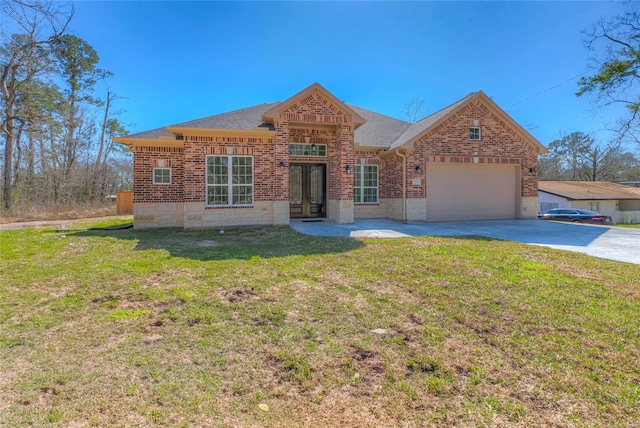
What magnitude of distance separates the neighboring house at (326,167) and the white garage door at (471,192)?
0.05 m

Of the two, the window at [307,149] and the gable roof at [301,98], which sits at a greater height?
the gable roof at [301,98]

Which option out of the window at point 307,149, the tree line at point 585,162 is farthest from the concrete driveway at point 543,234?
the tree line at point 585,162

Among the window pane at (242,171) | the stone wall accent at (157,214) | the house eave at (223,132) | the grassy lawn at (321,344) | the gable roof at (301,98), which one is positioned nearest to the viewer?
the grassy lawn at (321,344)

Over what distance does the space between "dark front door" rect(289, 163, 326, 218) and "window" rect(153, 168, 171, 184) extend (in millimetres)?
4801

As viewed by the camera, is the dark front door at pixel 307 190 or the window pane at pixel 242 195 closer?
the window pane at pixel 242 195

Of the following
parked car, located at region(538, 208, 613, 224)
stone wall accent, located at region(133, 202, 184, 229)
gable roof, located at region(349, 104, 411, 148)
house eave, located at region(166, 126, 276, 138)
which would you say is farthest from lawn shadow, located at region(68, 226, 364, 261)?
parked car, located at region(538, 208, 613, 224)

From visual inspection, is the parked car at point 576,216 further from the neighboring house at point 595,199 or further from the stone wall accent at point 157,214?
the stone wall accent at point 157,214

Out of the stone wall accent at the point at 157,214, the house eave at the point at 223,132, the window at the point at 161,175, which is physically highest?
the house eave at the point at 223,132

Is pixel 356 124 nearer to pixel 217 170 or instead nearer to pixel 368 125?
pixel 368 125

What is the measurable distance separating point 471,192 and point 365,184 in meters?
4.74

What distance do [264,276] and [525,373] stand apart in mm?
3849

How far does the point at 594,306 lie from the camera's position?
4066mm

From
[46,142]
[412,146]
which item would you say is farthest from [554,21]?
[46,142]

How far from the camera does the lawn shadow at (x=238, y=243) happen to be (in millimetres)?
7277
